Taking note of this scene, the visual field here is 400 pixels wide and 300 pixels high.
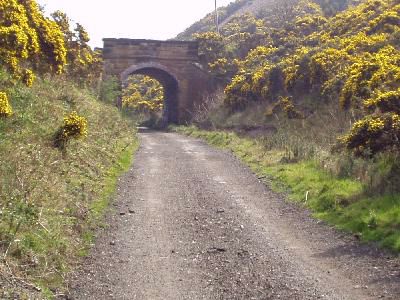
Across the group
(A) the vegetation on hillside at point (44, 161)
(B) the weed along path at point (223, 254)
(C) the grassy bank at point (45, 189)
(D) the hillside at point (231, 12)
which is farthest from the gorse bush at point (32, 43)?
(D) the hillside at point (231, 12)

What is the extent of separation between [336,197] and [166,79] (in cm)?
3274

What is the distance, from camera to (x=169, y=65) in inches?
1588

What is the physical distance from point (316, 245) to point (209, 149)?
1426cm

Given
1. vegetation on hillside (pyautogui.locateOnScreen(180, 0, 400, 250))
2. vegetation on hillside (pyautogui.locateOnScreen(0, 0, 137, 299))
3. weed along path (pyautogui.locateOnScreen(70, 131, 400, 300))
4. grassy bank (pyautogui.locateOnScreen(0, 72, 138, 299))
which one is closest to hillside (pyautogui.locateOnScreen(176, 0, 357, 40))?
vegetation on hillside (pyautogui.locateOnScreen(180, 0, 400, 250))

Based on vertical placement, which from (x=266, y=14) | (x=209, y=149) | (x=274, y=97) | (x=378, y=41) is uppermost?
(x=266, y=14)

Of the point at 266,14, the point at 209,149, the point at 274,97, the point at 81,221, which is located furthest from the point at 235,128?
the point at 266,14

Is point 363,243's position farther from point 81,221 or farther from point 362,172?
point 81,221

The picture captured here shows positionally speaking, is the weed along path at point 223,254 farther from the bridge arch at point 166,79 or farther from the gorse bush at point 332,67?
the bridge arch at point 166,79

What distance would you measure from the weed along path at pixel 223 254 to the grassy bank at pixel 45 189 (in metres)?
0.39

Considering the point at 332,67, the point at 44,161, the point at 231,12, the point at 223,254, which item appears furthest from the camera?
the point at 231,12

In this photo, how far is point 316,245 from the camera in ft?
28.8

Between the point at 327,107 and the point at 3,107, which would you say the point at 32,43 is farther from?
the point at 327,107

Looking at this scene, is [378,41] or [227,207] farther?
[378,41]

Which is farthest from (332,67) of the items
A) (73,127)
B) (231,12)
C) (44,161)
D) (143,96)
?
(231,12)
